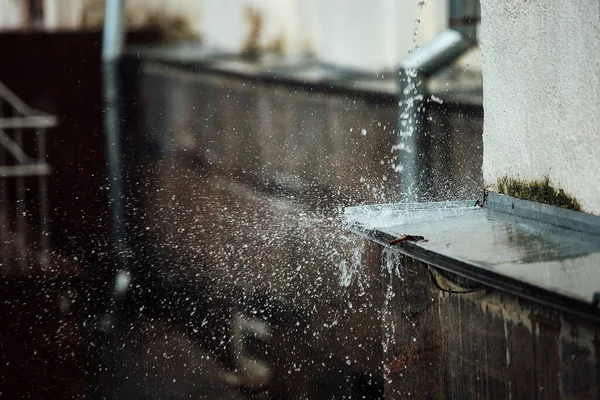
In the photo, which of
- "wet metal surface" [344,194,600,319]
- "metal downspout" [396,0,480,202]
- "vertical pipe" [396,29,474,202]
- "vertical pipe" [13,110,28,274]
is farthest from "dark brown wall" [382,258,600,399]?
"vertical pipe" [13,110,28,274]

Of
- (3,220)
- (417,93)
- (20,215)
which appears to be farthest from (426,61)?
(3,220)

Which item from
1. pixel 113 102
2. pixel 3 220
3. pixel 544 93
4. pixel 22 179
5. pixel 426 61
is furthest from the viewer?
pixel 113 102

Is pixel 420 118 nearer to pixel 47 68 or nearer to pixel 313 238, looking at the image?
pixel 313 238

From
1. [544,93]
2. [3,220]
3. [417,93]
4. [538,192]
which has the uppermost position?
[417,93]

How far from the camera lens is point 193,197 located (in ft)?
27.1

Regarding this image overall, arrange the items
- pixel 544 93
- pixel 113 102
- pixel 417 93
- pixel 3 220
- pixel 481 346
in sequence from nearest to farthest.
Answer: pixel 481 346 < pixel 544 93 < pixel 3 220 < pixel 417 93 < pixel 113 102

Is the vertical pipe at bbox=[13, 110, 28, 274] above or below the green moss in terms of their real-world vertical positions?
below

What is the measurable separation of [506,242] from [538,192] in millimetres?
500

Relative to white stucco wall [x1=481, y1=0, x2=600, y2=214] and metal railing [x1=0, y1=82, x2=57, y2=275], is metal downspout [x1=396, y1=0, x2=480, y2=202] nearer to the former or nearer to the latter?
white stucco wall [x1=481, y1=0, x2=600, y2=214]

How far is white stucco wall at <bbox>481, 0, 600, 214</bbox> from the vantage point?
2477mm

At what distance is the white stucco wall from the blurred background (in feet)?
7.73

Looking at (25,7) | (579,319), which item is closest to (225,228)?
(25,7)

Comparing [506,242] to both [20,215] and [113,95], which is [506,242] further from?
[113,95]

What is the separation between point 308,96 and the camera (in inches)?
352
